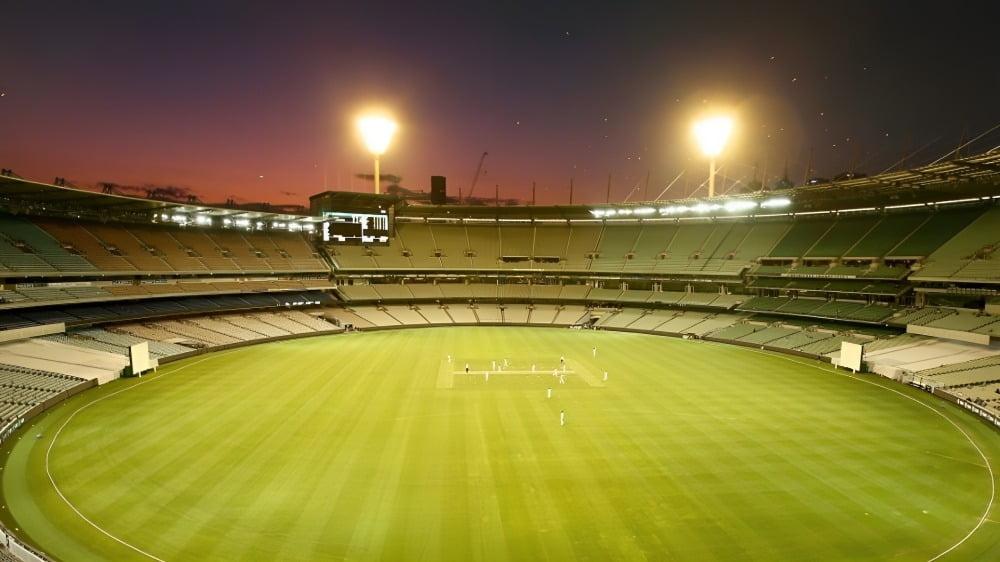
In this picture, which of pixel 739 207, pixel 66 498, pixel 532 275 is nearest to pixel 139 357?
pixel 66 498

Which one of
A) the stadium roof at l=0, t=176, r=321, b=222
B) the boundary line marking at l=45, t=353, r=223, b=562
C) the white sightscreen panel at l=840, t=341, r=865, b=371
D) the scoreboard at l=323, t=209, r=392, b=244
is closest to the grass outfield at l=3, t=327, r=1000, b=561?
the boundary line marking at l=45, t=353, r=223, b=562

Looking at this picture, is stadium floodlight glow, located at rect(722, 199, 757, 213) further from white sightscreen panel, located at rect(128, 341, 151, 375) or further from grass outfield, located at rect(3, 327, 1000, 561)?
white sightscreen panel, located at rect(128, 341, 151, 375)

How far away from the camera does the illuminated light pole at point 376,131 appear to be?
49.8 meters

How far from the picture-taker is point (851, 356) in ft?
115

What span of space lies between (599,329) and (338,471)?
4400 centimetres

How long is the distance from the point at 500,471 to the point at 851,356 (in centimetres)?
3205

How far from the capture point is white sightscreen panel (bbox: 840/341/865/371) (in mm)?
34688

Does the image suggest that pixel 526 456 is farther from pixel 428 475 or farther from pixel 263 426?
pixel 263 426

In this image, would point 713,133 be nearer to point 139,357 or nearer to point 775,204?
point 775,204

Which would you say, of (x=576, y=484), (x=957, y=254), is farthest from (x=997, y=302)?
(x=576, y=484)

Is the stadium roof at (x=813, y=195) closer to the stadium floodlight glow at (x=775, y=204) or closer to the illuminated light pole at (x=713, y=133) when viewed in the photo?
the stadium floodlight glow at (x=775, y=204)

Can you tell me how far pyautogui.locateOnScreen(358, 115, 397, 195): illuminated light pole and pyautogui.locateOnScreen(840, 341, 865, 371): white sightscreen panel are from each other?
47.5m

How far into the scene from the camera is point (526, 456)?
1986cm

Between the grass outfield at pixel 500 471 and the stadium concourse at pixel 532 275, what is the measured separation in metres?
6.44
